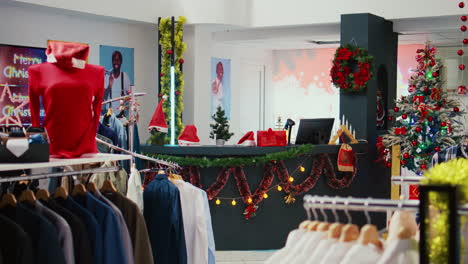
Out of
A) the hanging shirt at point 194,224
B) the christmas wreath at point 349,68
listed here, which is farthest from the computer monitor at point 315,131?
the hanging shirt at point 194,224

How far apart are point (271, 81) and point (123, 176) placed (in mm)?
10549

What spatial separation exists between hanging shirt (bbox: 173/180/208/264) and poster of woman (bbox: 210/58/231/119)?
8279 mm

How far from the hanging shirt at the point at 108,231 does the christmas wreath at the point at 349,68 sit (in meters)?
5.80

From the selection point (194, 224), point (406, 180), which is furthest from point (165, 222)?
point (406, 180)

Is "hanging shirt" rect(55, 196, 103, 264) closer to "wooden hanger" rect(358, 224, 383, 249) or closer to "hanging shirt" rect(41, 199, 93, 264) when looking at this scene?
"hanging shirt" rect(41, 199, 93, 264)

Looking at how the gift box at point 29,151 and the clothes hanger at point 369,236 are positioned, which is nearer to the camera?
the clothes hanger at point 369,236

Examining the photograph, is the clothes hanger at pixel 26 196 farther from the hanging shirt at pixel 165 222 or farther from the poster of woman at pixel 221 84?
the poster of woman at pixel 221 84

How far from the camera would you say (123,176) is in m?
4.59

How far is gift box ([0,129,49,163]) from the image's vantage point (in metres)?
3.11

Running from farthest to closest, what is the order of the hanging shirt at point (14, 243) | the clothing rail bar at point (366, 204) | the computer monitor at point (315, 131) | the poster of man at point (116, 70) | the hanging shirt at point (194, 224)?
the poster of man at point (116, 70), the computer monitor at point (315, 131), the hanging shirt at point (194, 224), the hanging shirt at point (14, 243), the clothing rail bar at point (366, 204)

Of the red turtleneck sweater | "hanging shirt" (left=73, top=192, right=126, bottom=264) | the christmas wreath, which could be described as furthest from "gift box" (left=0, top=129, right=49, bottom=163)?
the christmas wreath

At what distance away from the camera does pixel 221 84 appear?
12969 millimetres

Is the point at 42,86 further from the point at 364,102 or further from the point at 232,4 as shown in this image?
the point at 232,4

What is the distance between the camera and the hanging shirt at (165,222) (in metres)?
4.13
